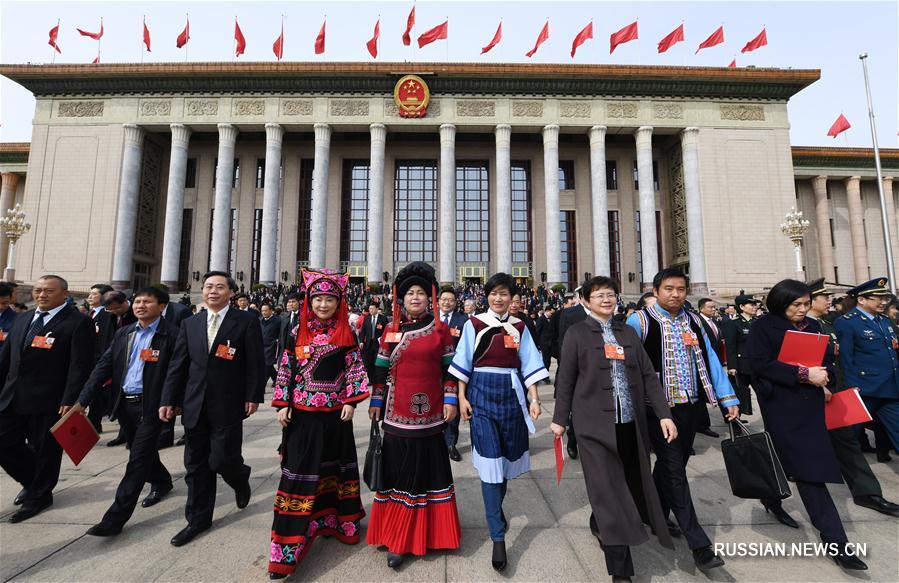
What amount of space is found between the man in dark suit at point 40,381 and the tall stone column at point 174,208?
2314 cm

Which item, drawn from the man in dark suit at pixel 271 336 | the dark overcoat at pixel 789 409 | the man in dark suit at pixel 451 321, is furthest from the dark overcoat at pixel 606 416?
the man in dark suit at pixel 271 336

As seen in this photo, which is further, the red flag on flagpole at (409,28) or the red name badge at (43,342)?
the red flag on flagpole at (409,28)

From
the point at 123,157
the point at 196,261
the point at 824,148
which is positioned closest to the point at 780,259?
the point at 824,148

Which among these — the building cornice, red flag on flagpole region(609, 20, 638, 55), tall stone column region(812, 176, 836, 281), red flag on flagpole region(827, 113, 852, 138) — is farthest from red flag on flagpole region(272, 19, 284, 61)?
tall stone column region(812, 176, 836, 281)

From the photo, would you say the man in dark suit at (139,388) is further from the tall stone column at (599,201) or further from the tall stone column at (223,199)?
the tall stone column at (599,201)

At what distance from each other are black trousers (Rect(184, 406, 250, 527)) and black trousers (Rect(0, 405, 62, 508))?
155 cm

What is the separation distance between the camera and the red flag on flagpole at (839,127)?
2297 centimetres

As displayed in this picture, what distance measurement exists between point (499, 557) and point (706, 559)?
1.39 metres

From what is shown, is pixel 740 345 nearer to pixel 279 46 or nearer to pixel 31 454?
pixel 31 454

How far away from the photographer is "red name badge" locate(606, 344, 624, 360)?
2781mm

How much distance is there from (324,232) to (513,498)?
22.9m

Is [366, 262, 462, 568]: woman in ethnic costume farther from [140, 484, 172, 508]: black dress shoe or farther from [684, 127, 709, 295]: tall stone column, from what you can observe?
[684, 127, 709, 295]: tall stone column

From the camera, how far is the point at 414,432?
2.84 metres

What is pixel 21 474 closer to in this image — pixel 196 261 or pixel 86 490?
pixel 86 490
